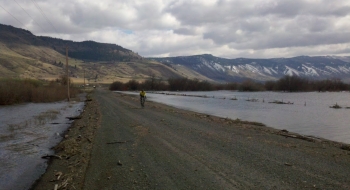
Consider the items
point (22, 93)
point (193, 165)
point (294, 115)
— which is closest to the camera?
point (193, 165)

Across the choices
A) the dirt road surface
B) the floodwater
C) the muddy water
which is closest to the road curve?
the dirt road surface

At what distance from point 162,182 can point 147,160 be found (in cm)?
244

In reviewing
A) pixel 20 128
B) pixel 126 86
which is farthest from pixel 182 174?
pixel 126 86

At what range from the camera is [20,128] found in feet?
70.1

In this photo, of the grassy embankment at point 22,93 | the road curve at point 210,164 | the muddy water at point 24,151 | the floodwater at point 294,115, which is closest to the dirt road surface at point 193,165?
the road curve at point 210,164

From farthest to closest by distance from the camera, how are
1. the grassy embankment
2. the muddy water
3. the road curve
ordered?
the grassy embankment, the muddy water, the road curve

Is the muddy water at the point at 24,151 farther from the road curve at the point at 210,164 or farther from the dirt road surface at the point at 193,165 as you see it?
the road curve at the point at 210,164

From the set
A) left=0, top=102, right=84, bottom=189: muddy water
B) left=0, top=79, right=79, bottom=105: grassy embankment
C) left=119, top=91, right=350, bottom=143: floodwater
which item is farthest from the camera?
left=0, top=79, right=79, bottom=105: grassy embankment

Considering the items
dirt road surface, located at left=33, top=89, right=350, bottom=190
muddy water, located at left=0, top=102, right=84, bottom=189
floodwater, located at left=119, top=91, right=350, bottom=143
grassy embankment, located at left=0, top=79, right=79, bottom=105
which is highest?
grassy embankment, located at left=0, top=79, right=79, bottom=105

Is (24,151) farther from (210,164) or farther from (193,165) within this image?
(210,164)

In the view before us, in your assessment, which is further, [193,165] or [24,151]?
[24,151]

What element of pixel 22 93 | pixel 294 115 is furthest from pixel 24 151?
pixel 22 93

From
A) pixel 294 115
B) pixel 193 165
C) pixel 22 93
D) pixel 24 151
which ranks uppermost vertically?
pixel 22 93

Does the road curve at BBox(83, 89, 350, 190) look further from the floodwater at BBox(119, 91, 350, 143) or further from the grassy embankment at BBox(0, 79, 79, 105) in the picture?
the grassy embankment at BBox(0, 79, 79, 105)
